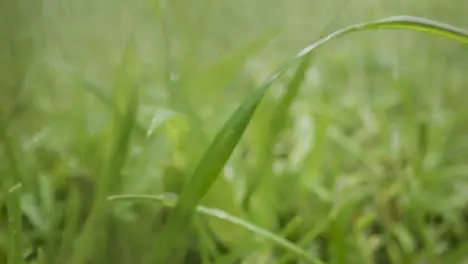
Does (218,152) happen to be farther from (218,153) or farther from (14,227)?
(14,227)

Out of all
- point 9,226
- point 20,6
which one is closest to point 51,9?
point 20,6

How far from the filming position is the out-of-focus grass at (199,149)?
0.32 metres

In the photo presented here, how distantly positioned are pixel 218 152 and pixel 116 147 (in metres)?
0.07

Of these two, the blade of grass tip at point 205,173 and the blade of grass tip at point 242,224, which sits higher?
the blade of grass tip at point 205,173

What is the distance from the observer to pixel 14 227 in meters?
0.30

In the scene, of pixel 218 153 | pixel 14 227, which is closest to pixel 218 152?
pixel 218 153

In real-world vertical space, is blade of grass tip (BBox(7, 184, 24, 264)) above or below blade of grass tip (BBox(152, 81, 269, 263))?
below

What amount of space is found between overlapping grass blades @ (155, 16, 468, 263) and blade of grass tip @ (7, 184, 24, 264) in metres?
0.07

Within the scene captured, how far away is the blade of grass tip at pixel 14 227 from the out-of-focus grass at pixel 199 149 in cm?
1

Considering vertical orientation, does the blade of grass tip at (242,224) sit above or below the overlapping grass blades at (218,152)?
below

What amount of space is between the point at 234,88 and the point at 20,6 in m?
0.17

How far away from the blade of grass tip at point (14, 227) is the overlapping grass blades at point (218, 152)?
0.07 m

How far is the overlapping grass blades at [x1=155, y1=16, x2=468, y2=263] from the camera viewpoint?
0.29m

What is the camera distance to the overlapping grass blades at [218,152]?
0.29 meters
